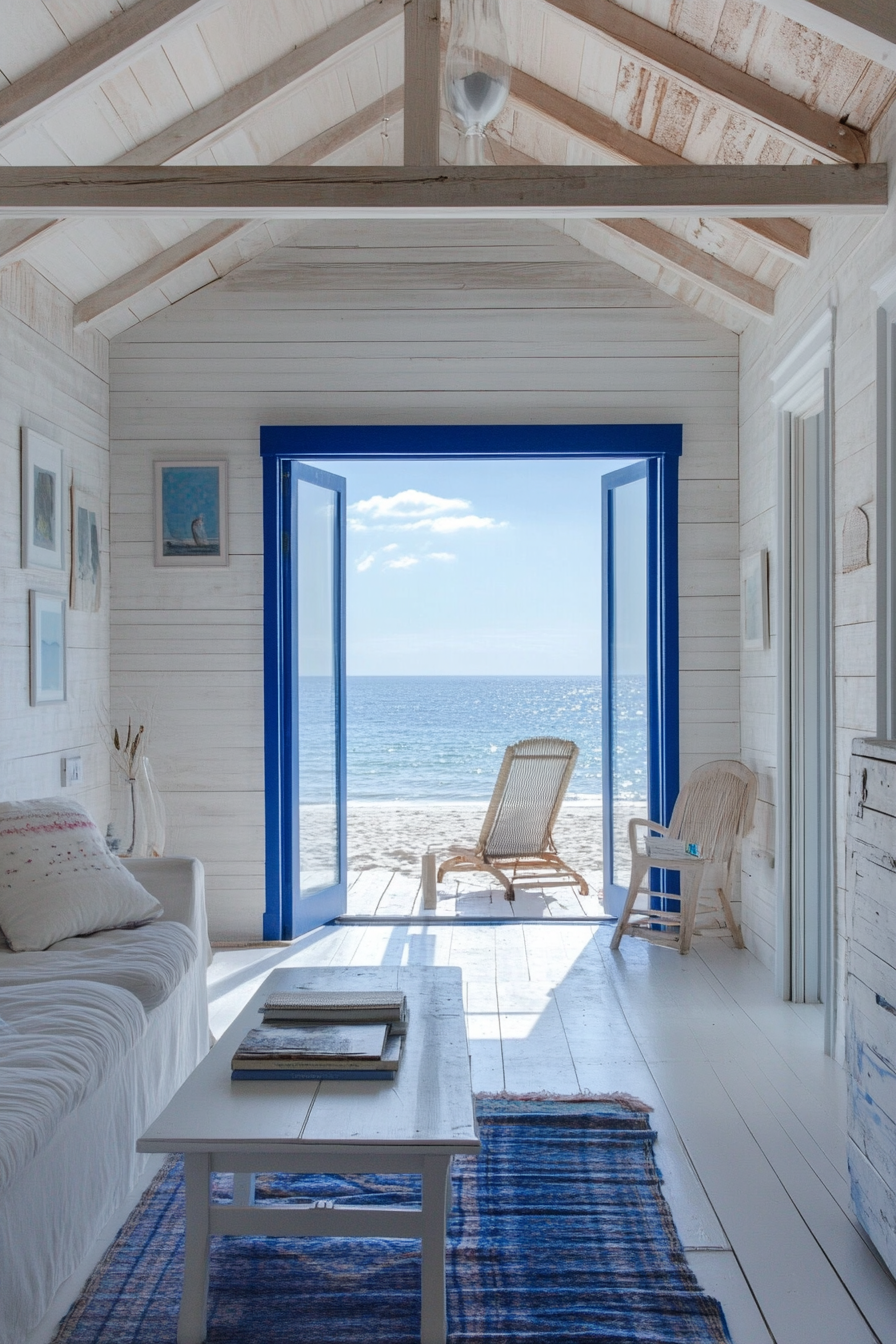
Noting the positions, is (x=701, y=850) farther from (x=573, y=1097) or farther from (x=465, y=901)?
(x=573, y=1097)

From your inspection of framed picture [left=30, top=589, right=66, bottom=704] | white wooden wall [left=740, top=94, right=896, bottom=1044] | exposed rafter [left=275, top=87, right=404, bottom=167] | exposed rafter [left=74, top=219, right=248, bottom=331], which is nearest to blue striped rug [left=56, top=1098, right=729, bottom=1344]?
white wooden wall [left=740, top=94, right=896, bottom=1044]

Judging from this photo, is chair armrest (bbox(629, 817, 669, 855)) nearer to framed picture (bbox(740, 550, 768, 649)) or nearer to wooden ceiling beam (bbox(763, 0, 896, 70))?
framed picture (bbox(740, 550, 768, 649))

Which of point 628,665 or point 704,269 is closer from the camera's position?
point 704,269

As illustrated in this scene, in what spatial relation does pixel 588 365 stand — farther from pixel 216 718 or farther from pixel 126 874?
pixel 126 874

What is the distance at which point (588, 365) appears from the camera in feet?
16.5

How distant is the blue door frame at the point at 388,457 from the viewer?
5000 mm

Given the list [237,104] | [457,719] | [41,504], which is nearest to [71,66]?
[237,104]

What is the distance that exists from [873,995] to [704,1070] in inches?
48.2

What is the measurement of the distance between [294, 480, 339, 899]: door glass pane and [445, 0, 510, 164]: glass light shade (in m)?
2.49

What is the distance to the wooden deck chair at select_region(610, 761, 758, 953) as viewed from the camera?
15.1ft

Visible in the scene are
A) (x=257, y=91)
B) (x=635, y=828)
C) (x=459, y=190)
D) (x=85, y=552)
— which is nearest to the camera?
(x=459, y=190)

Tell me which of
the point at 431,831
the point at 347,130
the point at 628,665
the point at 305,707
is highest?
the point at 347,130

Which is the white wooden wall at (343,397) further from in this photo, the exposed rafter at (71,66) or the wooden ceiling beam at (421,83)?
the wooden ceiling beam at (421,83)

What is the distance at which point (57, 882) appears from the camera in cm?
303
